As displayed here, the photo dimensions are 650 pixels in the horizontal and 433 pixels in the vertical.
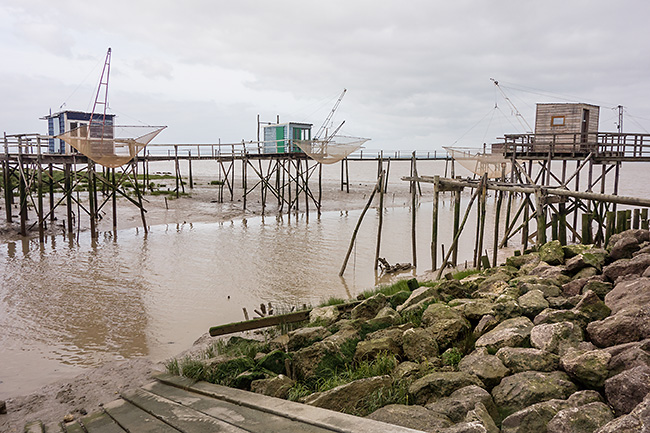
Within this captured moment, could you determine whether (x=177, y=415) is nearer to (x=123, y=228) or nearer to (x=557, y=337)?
(x=557, y=337)

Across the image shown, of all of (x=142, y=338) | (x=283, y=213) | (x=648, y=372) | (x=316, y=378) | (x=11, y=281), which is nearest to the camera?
(x=648, y=372)

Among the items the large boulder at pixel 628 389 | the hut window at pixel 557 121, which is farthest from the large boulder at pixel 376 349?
the hut window at pixel 557 121

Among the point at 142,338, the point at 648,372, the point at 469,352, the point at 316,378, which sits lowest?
the point at 142,338

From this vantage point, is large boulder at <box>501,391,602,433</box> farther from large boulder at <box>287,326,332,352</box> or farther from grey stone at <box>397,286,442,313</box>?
grey stone at <box>397,286,442,313</box>

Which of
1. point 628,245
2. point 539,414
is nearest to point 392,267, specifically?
point 628,245

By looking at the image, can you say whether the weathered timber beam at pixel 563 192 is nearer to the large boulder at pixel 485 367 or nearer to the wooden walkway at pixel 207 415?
the large boulder at pixel 485 367

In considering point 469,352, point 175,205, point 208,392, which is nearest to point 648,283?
point 469,352

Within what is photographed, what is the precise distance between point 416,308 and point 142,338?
5.22 meters

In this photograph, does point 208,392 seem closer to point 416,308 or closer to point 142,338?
point 416,308

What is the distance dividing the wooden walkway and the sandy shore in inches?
29.4

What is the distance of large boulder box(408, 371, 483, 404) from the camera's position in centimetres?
449

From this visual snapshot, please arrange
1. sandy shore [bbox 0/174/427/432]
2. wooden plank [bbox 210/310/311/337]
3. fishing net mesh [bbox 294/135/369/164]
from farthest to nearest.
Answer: fishing net mesh [bbox 294/135/369/164], wooden plank [bbox 210/310/311/337], sandy shore [bbox 0/174/427/432]

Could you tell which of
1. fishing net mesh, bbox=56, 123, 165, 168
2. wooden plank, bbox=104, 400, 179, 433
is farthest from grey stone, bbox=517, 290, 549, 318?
fishing net mesh, bbox=56, 123, 165, 168

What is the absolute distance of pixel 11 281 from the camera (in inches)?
496
